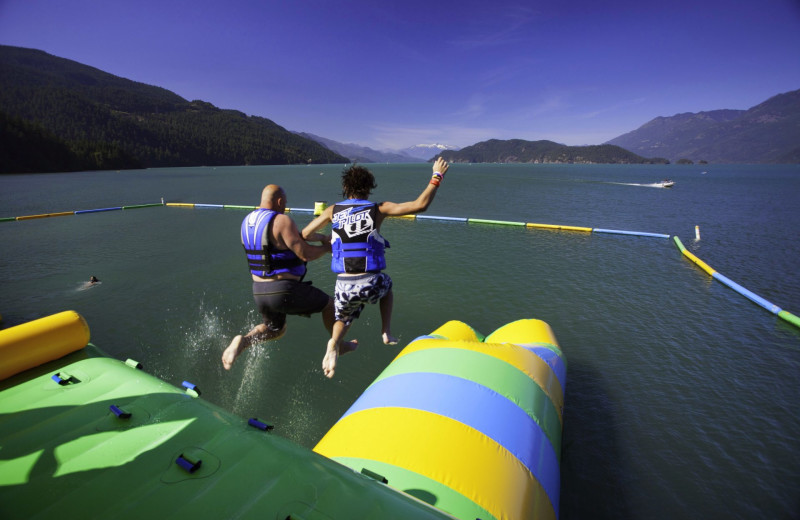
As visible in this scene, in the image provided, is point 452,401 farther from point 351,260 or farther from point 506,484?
point 351,260

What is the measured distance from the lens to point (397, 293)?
40.2ft

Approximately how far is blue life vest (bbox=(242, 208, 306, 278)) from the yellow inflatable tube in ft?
7.73

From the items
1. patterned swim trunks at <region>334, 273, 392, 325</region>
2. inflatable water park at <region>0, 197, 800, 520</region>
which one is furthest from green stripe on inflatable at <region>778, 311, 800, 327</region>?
patterned swim trunks at <region>334, 273, 392, 325</region>

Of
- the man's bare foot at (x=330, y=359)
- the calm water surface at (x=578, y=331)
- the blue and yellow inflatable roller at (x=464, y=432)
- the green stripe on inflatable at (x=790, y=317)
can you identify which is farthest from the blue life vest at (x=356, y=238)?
the green stripe on inflatable at (x=790, y=317)

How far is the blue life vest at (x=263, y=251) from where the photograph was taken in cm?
416

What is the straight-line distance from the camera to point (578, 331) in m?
9.61

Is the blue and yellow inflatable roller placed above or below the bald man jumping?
below

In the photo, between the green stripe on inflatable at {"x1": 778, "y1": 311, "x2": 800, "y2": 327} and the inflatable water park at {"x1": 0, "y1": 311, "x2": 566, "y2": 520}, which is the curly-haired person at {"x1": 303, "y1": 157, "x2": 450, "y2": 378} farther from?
the green stripe on inflatable at {"x1": 778, "y1": 311, "x2": 800, "y2": 327}

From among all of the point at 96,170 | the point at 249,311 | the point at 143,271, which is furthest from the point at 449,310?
the point at 96,170

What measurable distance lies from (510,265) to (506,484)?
1265 cm

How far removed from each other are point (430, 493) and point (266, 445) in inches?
62.0

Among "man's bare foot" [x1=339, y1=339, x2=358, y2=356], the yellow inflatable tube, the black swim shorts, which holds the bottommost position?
"man's bare foot" [x1=339, y1=339, x2=358, y2=356]

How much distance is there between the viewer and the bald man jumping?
4.13 metres

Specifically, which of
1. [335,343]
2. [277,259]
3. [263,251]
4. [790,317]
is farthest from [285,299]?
[790,317]
